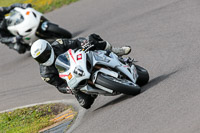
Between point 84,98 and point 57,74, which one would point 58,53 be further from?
point 84,98

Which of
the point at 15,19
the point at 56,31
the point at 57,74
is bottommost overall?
the point at 15,19

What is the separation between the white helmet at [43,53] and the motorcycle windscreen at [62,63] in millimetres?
164

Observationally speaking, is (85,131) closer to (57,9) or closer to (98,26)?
(98,26)

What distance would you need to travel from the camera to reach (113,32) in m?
13.1

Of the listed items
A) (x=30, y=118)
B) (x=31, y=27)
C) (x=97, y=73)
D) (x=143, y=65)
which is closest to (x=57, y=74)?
(x=97, y=73)

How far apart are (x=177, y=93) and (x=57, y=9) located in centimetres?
1177

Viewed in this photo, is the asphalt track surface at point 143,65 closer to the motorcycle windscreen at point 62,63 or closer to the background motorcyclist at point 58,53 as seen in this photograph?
the background motorcyclist at point 58,53

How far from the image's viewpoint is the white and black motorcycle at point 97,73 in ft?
22.7

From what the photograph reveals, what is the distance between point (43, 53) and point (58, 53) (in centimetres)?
51

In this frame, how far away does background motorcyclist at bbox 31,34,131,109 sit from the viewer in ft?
24.3

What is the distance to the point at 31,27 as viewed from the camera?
1365 cm

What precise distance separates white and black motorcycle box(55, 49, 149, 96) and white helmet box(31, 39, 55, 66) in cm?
16

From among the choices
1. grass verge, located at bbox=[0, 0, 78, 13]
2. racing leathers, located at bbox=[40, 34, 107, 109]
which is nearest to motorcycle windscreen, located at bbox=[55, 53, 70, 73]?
racing leathers, located at bbox=[40, 34, 107, 109]

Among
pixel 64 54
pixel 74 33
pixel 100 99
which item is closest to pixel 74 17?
pixel 74 33
